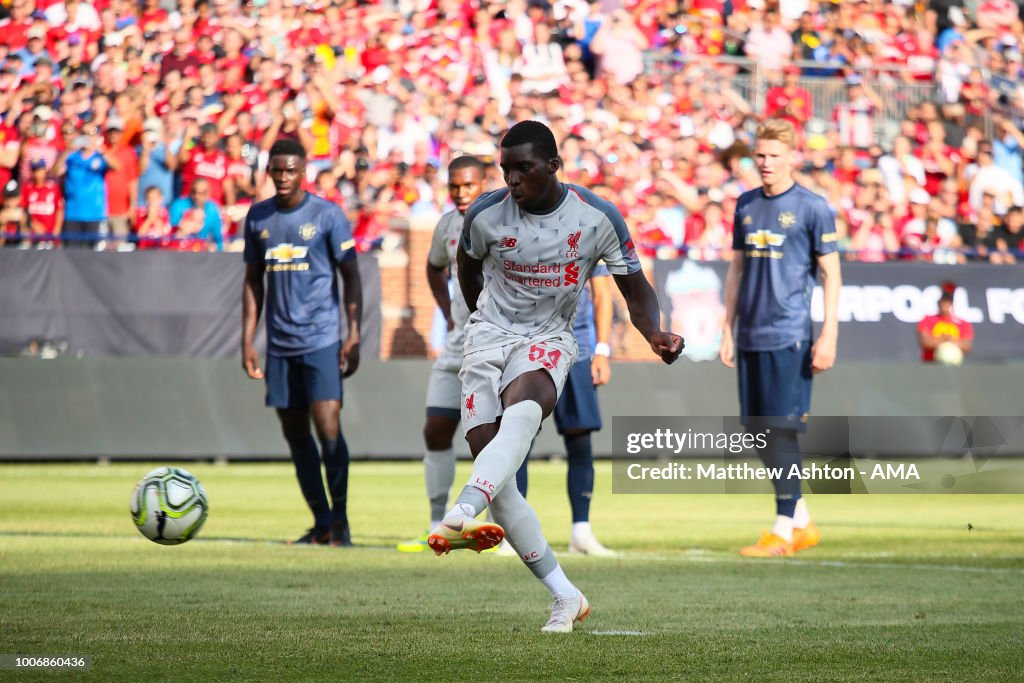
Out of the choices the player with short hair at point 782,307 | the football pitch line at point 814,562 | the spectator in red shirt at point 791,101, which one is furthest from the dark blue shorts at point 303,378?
the spectator in red shirt at point 791,101

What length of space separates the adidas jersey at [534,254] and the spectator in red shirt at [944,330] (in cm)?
1503

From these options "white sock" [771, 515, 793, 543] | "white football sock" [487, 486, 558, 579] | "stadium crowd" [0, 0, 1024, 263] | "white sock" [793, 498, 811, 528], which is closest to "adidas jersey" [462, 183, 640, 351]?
"white football sock" [487, 486, 558, 579]

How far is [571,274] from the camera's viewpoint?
666 centimetres

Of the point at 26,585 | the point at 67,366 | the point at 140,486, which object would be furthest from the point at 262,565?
the point at 67,366

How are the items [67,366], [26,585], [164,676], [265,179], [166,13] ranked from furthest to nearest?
[166,13] < [265,179] < [67,366] < [26,585] < [164,676]

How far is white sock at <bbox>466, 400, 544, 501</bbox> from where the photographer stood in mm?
6066

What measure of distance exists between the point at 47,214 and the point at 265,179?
273 cm

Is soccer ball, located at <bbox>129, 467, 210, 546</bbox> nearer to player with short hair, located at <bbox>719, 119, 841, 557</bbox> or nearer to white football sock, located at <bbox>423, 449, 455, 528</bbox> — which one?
white football sock, located at <bbox>423, 449, 455, 528</bbox>

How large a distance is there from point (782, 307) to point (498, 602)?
3.78 meters

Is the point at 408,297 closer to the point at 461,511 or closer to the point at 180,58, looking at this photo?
the point at 180,58

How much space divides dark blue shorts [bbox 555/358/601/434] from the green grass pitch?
0.90m

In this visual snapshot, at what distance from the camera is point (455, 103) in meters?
22.9

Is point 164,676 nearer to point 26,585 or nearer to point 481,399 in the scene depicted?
point 481,399

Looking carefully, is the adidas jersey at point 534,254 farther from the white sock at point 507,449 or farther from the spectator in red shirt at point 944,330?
the spectator in red shirt at point 944,330
